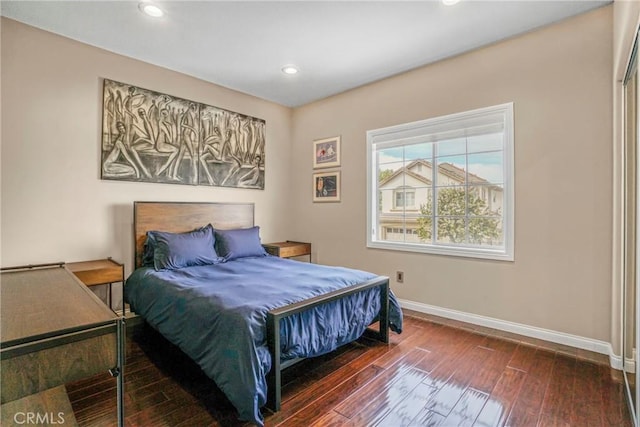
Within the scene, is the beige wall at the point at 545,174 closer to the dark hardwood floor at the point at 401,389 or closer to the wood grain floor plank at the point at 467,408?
the dark hardwood floor at the point at 401,389

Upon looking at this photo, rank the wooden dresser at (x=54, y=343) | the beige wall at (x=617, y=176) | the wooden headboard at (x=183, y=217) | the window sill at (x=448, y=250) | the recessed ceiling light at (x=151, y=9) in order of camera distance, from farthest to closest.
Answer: the wooden headboard at (x=183, y=217)
the window sill at (x=448, y=250)
the recessed ceiling light at (x=151, y=9)
the beige wall at (x=617, y=176)
the wooden dresser at (x=54, y=343)

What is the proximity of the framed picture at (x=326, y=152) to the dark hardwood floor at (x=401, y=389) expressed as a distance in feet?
8.08

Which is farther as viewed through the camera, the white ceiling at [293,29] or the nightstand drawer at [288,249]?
the nightstand drawer at [288,249]

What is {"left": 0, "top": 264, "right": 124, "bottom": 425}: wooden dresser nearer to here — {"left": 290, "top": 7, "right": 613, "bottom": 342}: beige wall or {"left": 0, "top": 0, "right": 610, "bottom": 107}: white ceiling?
{"left": 0, "top": 0, "right": 610, "bottom": 107}: white ceiling

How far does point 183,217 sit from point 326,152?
2.02 meters

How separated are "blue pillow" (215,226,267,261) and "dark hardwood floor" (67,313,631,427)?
1109mm

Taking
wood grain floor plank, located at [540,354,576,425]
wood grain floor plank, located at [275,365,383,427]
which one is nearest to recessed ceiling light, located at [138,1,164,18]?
wood grain floor plank, located at [275,365,383,427]

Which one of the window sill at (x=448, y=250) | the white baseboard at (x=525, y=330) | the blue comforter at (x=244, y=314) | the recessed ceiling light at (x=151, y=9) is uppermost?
the recessed ceiling light at (x=151, y=9)

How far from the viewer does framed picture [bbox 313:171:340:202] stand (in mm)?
4270

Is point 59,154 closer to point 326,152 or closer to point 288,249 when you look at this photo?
point 288,249

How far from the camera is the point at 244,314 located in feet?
5.96

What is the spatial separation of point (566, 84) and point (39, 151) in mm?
4450

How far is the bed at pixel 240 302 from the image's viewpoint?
1768 mm

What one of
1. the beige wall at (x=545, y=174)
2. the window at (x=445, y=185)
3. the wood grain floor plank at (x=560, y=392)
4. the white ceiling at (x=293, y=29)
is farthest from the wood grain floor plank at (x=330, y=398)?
the white ceiling at (x=293, y=29)
